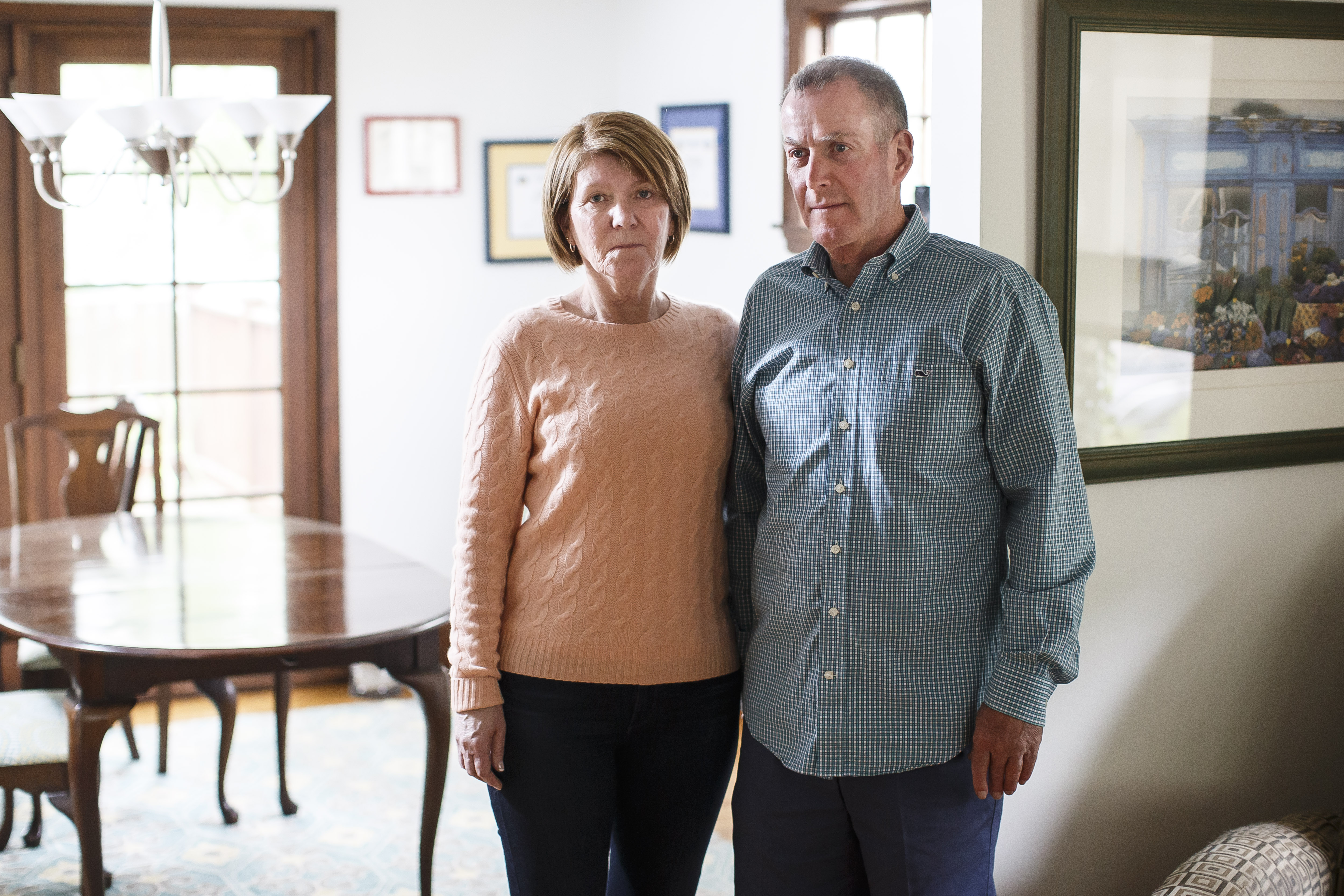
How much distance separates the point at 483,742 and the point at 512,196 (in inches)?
117

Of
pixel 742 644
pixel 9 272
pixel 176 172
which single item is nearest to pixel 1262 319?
pixel 742 644

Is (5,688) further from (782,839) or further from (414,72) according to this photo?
(782,839)

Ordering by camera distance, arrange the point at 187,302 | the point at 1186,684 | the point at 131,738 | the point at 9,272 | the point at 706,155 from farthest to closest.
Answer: the point at 187,302, the point at 9,272, the point at 706,155, the point at 131,738, the point at 1186,684

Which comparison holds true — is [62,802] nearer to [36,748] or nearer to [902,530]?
[36,748]

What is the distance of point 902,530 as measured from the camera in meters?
1.48

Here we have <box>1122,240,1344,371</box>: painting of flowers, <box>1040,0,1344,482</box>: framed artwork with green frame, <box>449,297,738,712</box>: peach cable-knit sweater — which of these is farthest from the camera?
<box>1122,240,1344,371</box>: painting of flowers

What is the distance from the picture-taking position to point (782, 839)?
5.19 feet

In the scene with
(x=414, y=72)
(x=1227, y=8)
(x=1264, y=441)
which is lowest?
(x=1264, y=441)

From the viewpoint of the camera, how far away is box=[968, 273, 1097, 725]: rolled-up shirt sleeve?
144 centimetres

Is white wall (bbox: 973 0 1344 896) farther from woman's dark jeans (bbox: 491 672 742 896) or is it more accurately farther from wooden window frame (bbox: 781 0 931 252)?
wooden window frame (bbox: 781 0 931 252)

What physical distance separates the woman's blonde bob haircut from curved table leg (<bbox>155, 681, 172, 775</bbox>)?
2326 mm

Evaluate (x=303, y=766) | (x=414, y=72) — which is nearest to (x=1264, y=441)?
(x=303, y=766)

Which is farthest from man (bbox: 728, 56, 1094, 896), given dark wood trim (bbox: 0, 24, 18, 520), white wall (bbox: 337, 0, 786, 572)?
dark wood trim (bbox: 0, 24, 18, 520)

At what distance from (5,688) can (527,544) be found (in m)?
3.08
